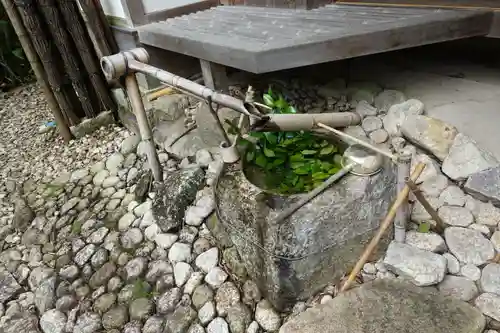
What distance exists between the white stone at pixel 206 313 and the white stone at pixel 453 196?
1.56 metres

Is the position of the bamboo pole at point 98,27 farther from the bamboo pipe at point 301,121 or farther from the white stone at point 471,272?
the white stone at point 471,272

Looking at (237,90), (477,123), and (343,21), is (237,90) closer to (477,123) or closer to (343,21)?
(343,21)

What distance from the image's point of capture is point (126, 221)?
3104 mm

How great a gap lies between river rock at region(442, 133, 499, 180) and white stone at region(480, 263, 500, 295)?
2.05 ft

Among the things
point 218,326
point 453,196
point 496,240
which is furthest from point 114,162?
point 496,240

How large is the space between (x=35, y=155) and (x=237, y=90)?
7.89ft

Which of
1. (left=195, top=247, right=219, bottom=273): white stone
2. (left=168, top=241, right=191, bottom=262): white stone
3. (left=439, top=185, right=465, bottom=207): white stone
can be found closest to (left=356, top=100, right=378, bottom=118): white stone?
(left=439, top=185, right=465, bottom=207): white stone

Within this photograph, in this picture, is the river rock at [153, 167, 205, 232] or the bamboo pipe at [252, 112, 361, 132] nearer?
the bamboo pipe at [252, 112, 361, 132]

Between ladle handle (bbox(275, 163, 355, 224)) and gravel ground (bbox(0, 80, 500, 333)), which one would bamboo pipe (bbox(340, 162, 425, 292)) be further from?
ladle handle (bbox(275, 163, 355, 224))

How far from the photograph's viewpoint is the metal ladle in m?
2.05

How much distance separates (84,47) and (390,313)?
3683 mm

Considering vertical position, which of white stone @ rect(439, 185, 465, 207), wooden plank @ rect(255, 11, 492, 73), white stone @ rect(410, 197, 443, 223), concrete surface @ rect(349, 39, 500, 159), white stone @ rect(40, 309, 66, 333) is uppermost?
wooden plank @ rect(255, 11, 492, 73)

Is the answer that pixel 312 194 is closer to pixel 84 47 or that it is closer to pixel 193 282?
pixel 193 282

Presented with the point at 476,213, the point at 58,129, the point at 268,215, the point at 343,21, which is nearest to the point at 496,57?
the point at 343,21
